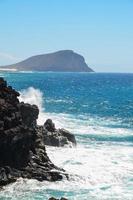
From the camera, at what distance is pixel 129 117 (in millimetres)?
94188

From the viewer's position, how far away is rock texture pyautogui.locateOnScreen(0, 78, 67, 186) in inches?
1620

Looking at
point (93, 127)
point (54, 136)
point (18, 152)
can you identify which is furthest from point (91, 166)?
point (93, 127)

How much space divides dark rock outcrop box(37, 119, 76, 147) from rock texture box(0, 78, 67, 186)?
10094 mm

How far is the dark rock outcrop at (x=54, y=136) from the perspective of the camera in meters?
55.5

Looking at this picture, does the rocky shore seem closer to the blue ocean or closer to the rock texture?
the rock texture

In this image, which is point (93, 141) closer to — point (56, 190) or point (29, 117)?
point (29, 117)

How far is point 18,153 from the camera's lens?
1667 inches

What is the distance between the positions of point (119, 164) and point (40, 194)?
1226cm

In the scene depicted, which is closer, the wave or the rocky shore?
the rocky shore

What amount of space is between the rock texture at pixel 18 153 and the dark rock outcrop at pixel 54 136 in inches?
397

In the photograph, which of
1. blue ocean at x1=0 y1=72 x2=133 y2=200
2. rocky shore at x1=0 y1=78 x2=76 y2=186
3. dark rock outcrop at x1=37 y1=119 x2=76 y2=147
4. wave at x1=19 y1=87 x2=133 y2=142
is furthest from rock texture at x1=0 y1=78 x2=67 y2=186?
wave at x1=19 y1=87 x2=133 y2=142

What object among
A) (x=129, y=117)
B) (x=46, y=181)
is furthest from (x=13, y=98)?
A: (x=129, y=117)

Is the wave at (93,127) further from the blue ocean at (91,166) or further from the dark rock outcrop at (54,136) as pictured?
the dark rock outcrop at (54,136)

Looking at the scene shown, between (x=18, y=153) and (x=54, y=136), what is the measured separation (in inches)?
543
